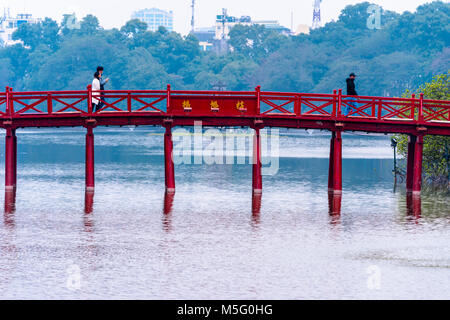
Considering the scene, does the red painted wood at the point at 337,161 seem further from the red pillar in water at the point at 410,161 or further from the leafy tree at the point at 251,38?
the leafy tree at the point at 251,38

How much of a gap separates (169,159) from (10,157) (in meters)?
8.03

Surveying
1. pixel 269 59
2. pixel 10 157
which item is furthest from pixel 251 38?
pixel 10 157

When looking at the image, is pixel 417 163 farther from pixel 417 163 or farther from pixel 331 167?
pixel 331 167

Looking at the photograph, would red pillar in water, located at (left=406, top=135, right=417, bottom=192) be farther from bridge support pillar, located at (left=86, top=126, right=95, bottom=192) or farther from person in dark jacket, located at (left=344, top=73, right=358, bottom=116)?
bridge support pillar, located at (left=86, top=126, right=95, bottom=192)

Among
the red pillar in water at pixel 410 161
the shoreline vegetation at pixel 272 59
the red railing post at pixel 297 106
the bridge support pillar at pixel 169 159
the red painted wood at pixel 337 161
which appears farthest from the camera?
the shoreline vegetation at pixel 272 59

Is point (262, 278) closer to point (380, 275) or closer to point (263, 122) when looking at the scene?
point (380, 275)

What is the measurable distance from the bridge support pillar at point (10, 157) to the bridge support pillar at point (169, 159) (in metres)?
7.62

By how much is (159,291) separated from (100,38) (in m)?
153

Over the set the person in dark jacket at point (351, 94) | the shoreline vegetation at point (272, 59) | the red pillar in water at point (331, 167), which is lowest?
the red pillar in water at point (331, 167)

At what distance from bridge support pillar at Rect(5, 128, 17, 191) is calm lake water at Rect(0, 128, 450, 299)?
1265 millimetres

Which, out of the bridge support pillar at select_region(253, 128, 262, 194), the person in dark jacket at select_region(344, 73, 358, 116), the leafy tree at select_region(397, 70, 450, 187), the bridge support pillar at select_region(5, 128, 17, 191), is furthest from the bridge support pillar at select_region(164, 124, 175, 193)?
the leafy tree at select_region(397, 70, 450, 187)

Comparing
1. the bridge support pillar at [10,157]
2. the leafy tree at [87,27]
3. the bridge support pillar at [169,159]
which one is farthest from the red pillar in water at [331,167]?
the leafy tree at [87,27]

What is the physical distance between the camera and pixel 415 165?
46.5 m

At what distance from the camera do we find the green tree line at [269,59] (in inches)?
5699
